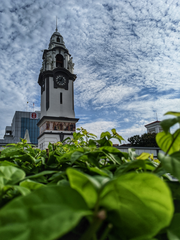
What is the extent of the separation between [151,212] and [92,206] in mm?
50

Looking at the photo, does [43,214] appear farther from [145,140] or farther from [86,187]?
[145,140]

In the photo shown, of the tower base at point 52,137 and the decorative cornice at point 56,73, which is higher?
the decorative cornice at point 56,73

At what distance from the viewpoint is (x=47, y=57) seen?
11836 millimetres

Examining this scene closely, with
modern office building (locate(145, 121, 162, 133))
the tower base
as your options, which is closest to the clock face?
the tower base

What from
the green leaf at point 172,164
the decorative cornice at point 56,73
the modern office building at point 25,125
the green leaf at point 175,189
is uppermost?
the decorative cornice at point 56,73

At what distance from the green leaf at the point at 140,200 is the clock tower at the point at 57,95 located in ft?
34.0

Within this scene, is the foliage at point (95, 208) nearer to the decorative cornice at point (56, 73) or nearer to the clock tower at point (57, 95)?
the clock tower at point (57, 95)

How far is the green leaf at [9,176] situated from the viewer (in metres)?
0.22

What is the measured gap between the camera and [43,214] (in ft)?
0.40

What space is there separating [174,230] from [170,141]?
0.12 m

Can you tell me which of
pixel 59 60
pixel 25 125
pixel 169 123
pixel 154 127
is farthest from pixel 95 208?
pixel 25 125

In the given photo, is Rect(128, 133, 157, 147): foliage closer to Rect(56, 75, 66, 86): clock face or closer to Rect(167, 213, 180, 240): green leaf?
Rect(56, 75, 66, 86): clock face

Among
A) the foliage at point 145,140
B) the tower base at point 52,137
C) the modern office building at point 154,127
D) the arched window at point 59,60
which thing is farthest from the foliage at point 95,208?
the modern office building at point 154,127

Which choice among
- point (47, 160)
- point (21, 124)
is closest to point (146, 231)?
point (47, 160)
